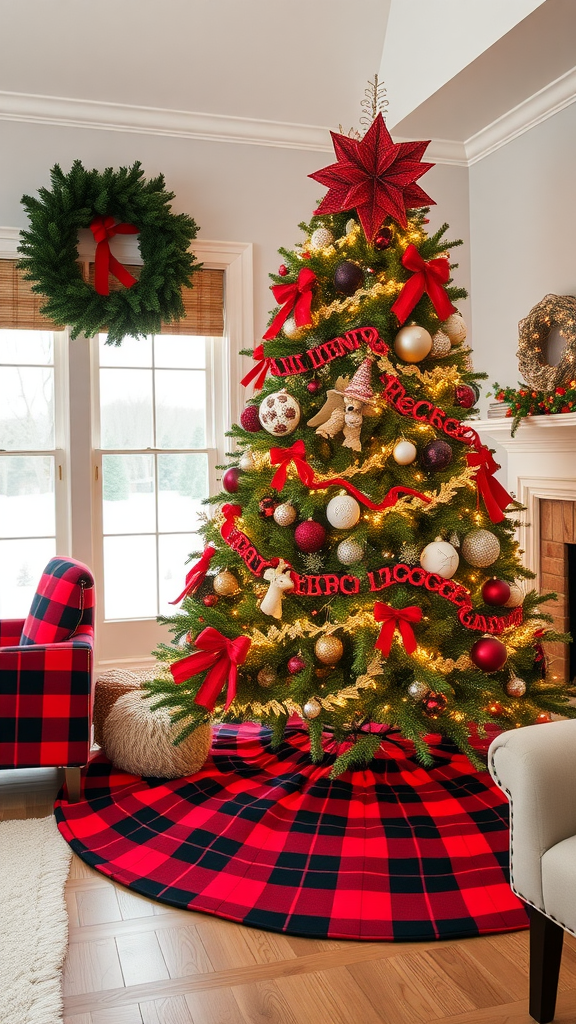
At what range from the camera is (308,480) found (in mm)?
2635

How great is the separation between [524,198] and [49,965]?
3.89 meters

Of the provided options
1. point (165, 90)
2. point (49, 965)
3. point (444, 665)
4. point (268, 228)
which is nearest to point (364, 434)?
point (444, 665)

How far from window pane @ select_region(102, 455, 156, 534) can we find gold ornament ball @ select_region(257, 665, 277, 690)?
1739 millimetres

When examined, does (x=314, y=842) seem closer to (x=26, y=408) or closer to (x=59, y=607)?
(x=59, y=607)

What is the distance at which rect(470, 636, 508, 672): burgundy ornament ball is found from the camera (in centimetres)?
257

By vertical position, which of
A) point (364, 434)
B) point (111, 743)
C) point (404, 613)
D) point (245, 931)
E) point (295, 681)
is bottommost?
point (245, 931)

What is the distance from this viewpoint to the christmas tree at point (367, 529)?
2605 millimetres

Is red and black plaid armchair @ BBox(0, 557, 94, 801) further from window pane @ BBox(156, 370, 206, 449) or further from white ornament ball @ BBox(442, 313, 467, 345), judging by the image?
window pane @ BBox(156, 370, 206, 449)

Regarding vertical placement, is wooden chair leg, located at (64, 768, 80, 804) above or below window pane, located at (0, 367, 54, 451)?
below

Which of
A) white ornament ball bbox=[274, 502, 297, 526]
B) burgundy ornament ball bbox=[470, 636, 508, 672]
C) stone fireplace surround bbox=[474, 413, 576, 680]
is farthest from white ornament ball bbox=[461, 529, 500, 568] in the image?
stone fireplace surround bbox=[474, 413, 576, 680]

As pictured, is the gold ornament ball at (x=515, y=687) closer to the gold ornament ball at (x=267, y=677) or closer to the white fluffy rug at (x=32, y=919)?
the gold ornament ball at (x=267, y=677)

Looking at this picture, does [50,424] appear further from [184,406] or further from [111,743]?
[111,743]

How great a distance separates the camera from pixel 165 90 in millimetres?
4023

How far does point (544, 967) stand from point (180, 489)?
3.09m
